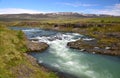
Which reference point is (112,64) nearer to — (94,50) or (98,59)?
(98,59)

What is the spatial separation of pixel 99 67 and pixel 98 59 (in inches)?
295

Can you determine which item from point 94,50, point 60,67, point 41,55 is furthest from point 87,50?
point 60,67

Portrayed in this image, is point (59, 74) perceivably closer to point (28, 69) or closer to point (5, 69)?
point (28, 69)

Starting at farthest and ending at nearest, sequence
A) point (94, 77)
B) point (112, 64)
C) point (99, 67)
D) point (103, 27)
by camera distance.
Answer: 1. point (103, 27)
2. point (112, 64)
3. point (99, 67)
4. point (94, 77)

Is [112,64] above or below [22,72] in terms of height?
below

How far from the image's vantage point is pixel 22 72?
31.1m

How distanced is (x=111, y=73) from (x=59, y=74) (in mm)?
9815

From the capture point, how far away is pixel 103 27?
11681 centimetres

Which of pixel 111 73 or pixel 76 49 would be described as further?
pixel 76 49

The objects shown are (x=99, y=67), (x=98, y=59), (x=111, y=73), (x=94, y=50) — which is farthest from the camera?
(x=94, y=50)

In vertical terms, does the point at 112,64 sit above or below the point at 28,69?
below

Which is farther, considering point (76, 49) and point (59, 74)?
point (76, 49)

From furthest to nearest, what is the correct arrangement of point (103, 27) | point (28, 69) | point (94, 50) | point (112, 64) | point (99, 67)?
1. point (103, 27)
2. point (94, 50)
3. point (112, 64)
4. point (99, 67)
5. point (28, 69)

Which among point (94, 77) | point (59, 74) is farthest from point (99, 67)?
point (59, 74)
